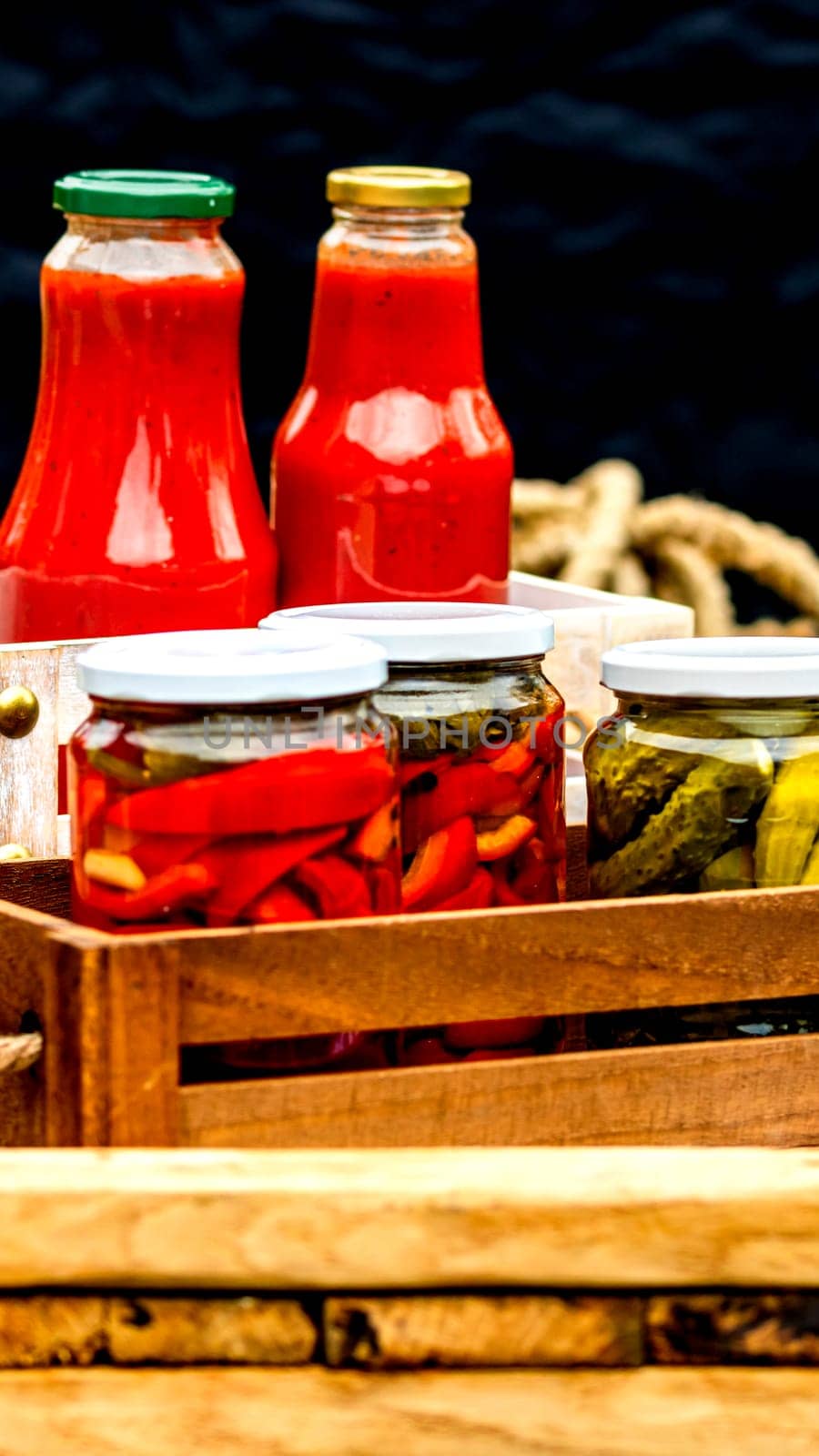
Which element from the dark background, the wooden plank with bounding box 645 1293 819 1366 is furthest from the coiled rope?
the wooden plank with bounding box 645 1293 819 1366

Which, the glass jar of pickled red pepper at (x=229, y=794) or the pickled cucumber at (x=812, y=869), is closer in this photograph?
the glass jar of pickled red pepper at (x=229, y=794)

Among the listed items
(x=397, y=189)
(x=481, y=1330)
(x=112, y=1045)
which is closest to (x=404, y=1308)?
(x=481, y=1330)

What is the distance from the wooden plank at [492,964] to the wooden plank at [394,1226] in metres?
0.07

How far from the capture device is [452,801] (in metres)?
0.90

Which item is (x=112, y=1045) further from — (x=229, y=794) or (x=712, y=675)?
(x=712, y=675)

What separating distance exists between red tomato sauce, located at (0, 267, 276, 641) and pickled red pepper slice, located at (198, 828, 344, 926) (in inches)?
13.0

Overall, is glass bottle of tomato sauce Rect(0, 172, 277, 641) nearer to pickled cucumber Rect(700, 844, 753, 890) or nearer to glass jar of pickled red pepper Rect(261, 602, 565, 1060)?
glass jar of pickled red pepper Rect(261, 602, 565, 1060)

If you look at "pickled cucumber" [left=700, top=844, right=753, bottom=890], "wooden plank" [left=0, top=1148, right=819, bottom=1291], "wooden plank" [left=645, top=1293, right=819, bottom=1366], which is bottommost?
"wooden plank" [left=645, top=1293, right=819, bottom=1366]

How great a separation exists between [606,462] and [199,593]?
4.37 ft

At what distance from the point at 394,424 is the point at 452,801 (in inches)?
13.0

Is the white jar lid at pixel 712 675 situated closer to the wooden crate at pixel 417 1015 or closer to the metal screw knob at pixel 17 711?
the wooden crate at pixel 417 1015

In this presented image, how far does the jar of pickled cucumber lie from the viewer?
894 mm

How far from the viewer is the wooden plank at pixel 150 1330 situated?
72 cm

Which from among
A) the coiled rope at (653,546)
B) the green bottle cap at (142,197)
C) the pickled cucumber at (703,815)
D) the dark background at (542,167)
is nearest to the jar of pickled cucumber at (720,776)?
the pickled cucumber at (703,815)
